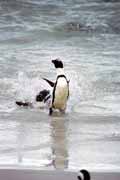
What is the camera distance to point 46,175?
4.87 m

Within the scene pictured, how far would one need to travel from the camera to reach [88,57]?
14977 mm

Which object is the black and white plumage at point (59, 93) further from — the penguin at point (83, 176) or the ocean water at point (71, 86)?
the penguin at point (83, 176)

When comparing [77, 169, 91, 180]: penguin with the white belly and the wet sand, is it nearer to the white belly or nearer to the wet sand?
the wet sand

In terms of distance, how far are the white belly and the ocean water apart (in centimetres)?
16

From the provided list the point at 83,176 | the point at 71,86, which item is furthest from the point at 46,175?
the point at 71,86

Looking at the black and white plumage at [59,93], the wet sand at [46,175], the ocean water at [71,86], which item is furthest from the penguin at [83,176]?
the black and white plumage at [59,93]

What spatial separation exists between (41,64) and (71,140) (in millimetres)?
6745

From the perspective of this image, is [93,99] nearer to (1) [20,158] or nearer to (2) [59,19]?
(1) [20,158]

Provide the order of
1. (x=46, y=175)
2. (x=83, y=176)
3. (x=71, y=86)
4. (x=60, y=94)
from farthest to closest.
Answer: (x=71, y=86)
(x=60, y=94)
(x=46, y=175)
(x=83, y=176)

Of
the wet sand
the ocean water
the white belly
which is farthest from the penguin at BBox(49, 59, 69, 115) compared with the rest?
the wet sand

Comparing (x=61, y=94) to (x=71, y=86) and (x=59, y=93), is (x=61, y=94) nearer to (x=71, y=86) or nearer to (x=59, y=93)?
(x=59, y=93)

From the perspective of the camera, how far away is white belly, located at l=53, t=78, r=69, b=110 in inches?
356

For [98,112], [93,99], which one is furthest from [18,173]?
[93,99]

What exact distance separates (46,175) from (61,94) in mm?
4237
